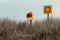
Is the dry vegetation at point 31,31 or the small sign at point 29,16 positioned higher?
the small sign at point 29,16

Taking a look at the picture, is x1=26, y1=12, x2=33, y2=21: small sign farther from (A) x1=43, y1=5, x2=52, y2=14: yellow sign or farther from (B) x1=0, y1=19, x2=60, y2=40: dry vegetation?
(A) x1=43, y1=5, x2=52, y2=14: yellow sign

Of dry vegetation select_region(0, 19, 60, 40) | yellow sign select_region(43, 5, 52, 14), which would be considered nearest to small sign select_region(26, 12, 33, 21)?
dry vegetation select_region(0, 19, 60, 40)

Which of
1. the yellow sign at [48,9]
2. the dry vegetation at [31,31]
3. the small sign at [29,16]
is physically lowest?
the dry vegetation at [31,31]

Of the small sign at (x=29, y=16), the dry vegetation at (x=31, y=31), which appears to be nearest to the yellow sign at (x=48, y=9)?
the dry vegetation at (x=31, y=31)

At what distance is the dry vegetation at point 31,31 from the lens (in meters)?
10.2

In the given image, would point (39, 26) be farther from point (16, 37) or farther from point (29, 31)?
point (16, 37)

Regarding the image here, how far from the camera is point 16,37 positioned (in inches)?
403

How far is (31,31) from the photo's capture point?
36.4ft

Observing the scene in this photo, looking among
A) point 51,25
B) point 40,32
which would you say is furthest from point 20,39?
point 51,25

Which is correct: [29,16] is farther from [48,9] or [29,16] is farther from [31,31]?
[31,31]

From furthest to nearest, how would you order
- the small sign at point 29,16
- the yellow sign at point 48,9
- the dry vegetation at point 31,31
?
the small sign at point 29,16 → the yellow sign at point 48,9 → the dry vegetation at point 31,31

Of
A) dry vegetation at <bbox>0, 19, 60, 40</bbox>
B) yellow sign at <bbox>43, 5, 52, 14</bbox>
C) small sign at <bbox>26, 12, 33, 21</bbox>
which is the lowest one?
dry vegetation at <bbox>0, 19, 60, 40</bbox>

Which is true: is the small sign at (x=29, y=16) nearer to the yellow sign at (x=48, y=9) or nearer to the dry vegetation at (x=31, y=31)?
the dry vegetation at (x=31, y=31)

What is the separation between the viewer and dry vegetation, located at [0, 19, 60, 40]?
10.2 meters
